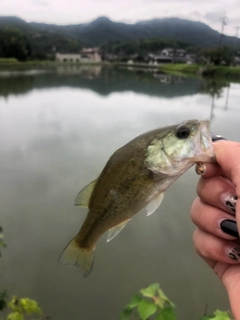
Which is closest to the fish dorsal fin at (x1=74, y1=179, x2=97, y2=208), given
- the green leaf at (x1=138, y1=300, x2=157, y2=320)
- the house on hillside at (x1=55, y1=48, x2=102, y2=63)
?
the green leaf at (x1=138, y1=300, x2=157, y2=320)

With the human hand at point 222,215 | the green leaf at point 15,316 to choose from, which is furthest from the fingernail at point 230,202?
the green leaf at point 15,316

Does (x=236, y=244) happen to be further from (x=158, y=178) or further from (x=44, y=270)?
(x=44, y=270)

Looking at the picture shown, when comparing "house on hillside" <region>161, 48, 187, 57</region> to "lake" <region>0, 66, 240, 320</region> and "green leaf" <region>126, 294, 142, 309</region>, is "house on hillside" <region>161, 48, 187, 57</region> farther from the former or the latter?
"green leaf" <region>126, 294, 142, 309</region>

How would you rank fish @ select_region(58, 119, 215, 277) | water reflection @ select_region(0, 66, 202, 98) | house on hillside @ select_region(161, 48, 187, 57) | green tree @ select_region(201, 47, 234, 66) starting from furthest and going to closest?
house on hillside @ select_region(161, 48, 187, 57) < green tree @ select_region(201, 47, 234, 66) < water reflection @ select_region(0, 66, 202, 98) < fish @ select_region(58, 119, 215, 277)

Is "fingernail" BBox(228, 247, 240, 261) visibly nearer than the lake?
Yes

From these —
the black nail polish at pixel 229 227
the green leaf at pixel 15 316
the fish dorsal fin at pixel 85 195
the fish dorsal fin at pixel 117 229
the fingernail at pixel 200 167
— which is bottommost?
the green leaf at pixel 15 316

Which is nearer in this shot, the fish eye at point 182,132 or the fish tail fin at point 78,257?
the fish eye at point 182,132

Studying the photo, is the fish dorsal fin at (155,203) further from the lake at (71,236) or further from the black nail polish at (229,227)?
the lake at (71,236)
